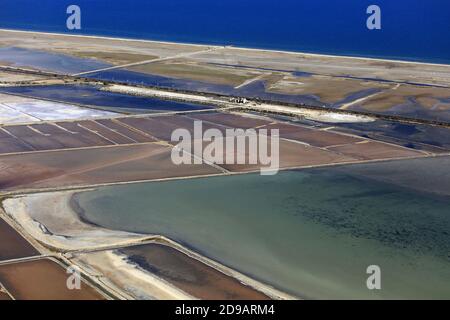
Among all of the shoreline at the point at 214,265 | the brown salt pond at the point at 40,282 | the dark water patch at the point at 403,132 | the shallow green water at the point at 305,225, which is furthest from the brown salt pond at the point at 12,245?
the dark water patch at the point at 403,132

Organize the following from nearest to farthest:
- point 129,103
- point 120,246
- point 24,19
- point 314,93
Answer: point 120,246 < point 129,103 < point 314,93 < point 24,19

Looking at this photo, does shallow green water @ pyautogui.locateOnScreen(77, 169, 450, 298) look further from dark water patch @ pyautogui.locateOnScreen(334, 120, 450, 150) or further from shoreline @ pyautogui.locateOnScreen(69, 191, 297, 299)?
dark water patch @ pyautogui.locateOnScreen(334, 120, 450, 150)

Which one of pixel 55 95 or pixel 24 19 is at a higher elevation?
pixel 24 19

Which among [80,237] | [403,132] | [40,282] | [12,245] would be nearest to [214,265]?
[80,237]

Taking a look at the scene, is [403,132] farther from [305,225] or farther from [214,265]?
[214,265]
